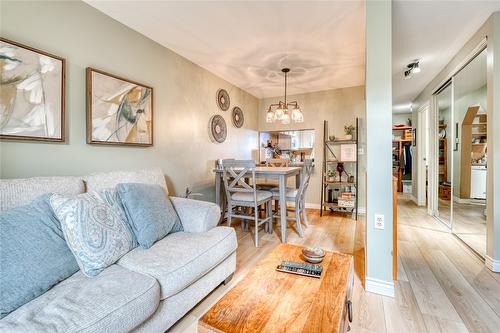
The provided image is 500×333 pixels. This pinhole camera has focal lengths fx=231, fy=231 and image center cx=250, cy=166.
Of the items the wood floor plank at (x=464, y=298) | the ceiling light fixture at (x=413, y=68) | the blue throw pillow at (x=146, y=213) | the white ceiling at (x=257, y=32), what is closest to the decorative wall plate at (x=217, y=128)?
the white ceiling at (x=257, y=32)

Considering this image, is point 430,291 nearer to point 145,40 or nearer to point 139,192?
point 139,192

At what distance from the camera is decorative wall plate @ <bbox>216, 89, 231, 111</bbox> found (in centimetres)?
384

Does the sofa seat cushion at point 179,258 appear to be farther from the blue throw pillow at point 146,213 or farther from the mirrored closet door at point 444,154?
the mirrored closet door at point 444,154

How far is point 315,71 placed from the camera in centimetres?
360

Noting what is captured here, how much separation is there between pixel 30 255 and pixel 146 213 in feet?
2.10

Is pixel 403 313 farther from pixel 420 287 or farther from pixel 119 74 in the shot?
pixel 119 74

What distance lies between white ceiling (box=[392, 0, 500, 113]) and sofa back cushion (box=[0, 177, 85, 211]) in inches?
118

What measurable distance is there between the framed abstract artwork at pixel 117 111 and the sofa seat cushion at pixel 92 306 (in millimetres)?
1311

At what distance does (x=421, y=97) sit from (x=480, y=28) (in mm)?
2709

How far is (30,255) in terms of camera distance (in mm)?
1090

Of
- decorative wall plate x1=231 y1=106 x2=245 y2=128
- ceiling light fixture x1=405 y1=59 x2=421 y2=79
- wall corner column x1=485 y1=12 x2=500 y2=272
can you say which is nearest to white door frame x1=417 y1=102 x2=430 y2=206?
ceiling light fixture x1=405 y1=59 x2=421 y2=79

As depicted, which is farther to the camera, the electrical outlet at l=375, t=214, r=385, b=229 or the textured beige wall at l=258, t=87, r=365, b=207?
the textured beige wall at l=258, t=87, r=365, b=207

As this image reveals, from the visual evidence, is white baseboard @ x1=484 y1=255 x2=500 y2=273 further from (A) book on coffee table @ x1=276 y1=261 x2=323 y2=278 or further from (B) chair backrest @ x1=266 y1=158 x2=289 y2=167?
(B) chair backrest @ x1=266 y1=158 x2=289 y2=167

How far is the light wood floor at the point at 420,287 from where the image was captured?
4.79ft
